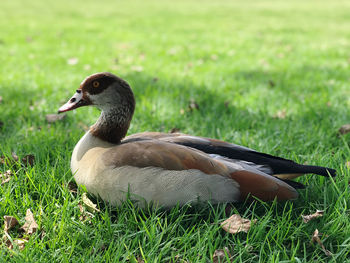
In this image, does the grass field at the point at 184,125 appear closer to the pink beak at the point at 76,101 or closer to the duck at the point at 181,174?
the duck at the point at 181,174

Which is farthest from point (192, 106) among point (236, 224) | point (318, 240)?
point (318, 240)

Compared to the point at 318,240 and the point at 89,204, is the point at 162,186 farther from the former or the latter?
the point at 318,240

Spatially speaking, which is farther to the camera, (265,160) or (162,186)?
(265,160)

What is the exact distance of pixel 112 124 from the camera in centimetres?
265

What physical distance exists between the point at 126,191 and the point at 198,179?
43 cm

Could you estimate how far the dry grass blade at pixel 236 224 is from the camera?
211 centimetres

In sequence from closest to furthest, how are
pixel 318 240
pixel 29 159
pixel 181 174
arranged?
1. pixel 318 240
2. pixel 181 174
3. pixel 29 159

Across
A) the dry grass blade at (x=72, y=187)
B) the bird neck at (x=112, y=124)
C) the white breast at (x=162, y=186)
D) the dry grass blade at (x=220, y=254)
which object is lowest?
the dry grass blade at (x=220, y=254)

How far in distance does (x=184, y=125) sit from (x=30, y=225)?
83.3 inches

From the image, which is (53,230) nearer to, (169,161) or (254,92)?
(169,161)

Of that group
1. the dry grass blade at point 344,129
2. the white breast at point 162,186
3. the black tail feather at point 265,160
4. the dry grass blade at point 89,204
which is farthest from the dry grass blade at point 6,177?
the dry grass blade at point 344,129

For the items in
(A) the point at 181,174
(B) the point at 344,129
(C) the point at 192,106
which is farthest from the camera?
(C) the point at 192,106

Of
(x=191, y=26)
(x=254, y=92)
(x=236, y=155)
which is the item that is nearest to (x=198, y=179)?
(x=236, y=155)

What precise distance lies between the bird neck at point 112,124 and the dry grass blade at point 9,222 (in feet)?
2.51
